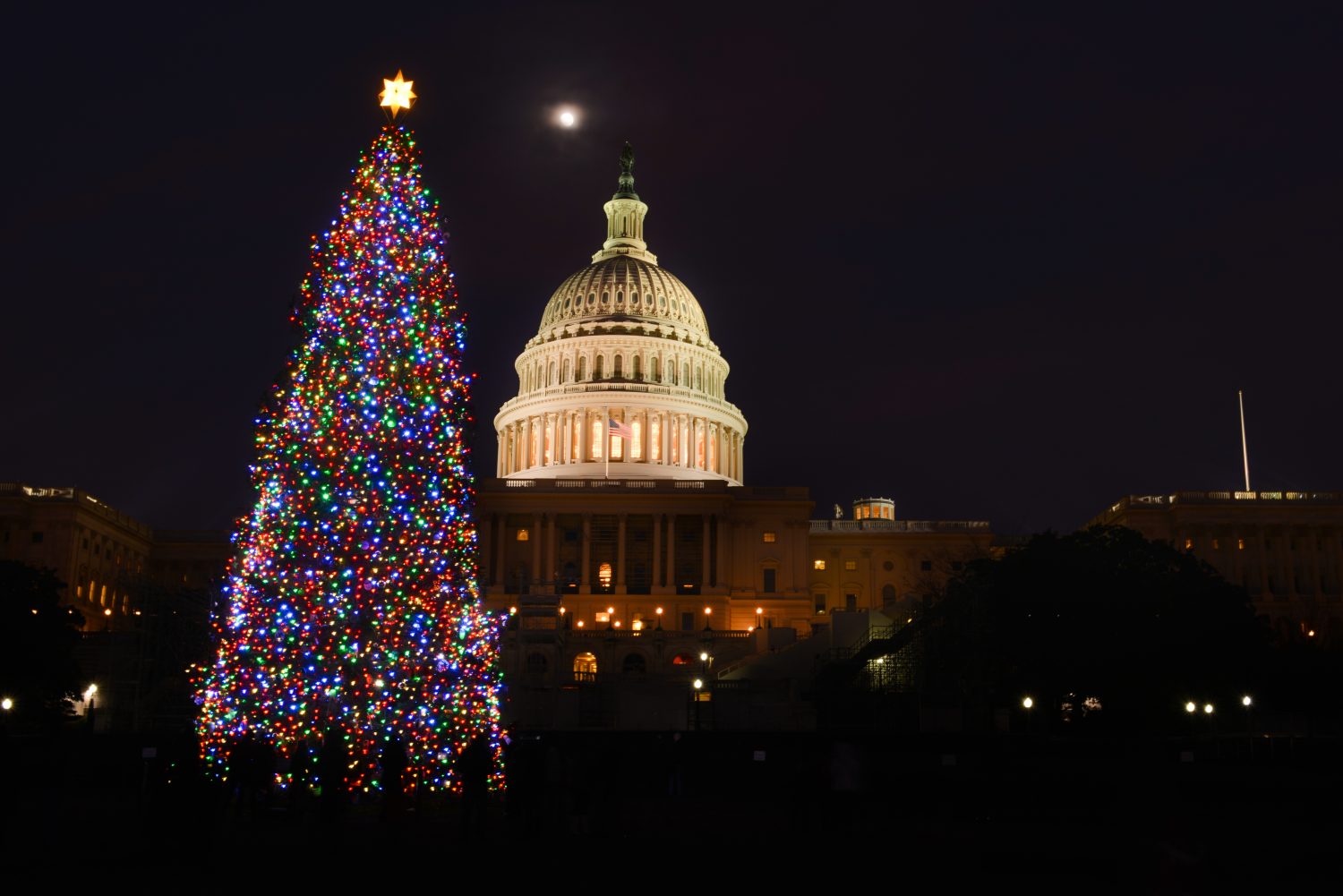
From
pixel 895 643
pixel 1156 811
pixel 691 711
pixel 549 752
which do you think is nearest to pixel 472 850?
pixel 549 752

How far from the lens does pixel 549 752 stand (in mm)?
25188

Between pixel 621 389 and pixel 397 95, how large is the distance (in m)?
90.6

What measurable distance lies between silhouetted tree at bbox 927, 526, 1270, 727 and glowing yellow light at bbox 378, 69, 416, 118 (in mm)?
32102

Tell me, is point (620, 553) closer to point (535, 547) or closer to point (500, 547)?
point (535, 547)

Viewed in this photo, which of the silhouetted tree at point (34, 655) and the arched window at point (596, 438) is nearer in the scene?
the silhouetted tree at point (34, 655)

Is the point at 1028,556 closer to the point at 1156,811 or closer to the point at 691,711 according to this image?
the point at 691,711

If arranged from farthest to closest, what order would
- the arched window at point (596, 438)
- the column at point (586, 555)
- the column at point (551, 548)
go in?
the arched window at point (596, 438) → the column at point (551, 548) → the column at point (586, 555)

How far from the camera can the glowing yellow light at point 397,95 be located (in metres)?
32.4

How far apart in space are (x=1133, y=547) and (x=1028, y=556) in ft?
20.3

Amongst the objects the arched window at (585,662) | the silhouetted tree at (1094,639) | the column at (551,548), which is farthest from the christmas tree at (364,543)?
the column at (551,548)

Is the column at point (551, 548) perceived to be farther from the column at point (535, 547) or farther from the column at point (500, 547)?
the column at point (500, 547)

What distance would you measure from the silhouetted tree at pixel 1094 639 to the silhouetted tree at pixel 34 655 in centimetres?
3286

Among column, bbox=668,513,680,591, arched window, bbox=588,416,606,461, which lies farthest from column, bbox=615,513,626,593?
arched window, bbox=588,416,606,461

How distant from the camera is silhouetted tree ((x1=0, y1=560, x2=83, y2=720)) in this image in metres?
52.9
